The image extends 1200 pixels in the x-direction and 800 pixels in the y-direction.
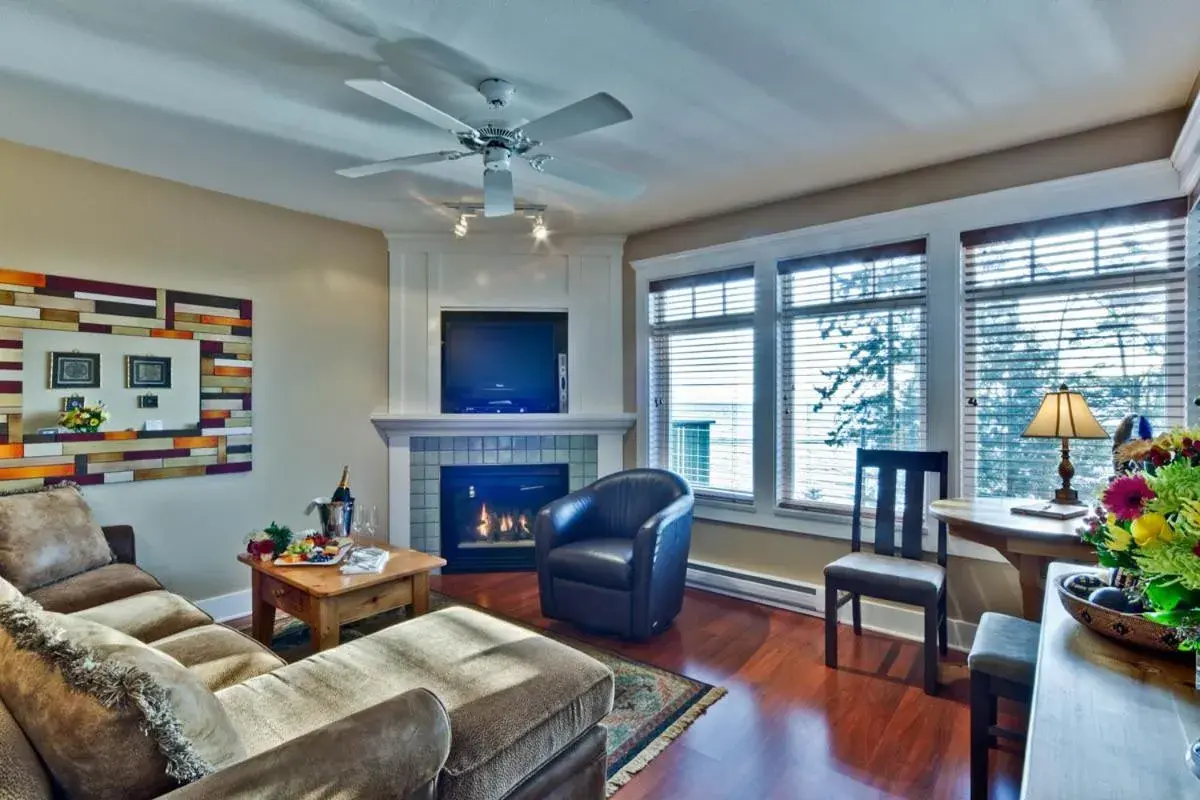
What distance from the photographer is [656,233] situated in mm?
4176

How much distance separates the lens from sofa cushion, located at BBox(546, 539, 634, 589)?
2877 mm

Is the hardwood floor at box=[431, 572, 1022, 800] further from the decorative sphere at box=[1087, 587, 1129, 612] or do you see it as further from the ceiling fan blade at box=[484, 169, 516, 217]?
the ceiling fan blade at box=[484, 169, 516, 217]

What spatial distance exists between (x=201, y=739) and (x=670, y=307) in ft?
11.8

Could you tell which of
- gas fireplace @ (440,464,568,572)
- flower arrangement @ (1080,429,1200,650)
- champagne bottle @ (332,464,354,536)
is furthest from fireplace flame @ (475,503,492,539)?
flower arrangement @ (1080,429,1200,650)

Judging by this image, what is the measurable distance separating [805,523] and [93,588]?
137 inches

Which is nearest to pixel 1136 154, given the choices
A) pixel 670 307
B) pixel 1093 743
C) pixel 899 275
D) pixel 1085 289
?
pixel 1085 289

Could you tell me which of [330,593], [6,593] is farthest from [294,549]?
[6,593]

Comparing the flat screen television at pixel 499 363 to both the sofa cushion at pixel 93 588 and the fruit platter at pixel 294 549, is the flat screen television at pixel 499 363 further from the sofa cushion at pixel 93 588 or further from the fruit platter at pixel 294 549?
the sofa cushion at pixel 93 588

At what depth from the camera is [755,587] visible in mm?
3570

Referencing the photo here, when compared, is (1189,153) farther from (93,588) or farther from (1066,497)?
(93,588)

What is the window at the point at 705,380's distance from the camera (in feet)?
12.5

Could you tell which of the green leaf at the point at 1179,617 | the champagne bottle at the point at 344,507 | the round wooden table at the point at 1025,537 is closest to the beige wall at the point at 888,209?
the round wooden table at the point at 1025,537

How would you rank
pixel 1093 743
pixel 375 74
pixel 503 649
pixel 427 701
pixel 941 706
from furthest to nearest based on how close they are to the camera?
pixel 941 706 < pixel 375 74 < pixel 503 649 < pixel 427 701 < pixel 1093 743

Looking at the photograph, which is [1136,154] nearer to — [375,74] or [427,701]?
[375,74]
